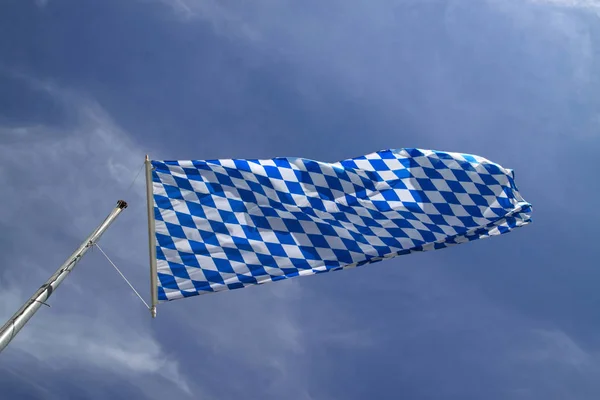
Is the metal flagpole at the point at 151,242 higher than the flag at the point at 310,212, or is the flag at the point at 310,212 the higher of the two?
the flag at the point at 310,212

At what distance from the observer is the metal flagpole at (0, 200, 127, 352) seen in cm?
1252

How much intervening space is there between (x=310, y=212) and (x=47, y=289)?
8.33m

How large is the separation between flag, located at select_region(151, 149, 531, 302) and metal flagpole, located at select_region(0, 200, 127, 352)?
1.71m

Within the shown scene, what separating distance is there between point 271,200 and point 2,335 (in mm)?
8977

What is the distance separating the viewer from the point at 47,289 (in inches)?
550

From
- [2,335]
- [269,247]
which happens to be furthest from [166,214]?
[2,335]

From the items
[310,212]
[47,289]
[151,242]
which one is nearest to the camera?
[47,289]

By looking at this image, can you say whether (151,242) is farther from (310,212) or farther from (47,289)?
(310,212)

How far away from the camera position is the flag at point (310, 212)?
1772cm

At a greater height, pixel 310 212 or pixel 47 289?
pixel 310 212

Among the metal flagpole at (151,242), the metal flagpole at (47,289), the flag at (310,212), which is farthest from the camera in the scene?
the flag at (310,212)

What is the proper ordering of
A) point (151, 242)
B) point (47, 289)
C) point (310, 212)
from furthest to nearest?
point (310, 212) < point (151, 242) < point (47, 289)

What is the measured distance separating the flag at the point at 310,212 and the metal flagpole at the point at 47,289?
171cm

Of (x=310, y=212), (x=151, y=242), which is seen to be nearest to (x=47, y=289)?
(x=151, y=242)
